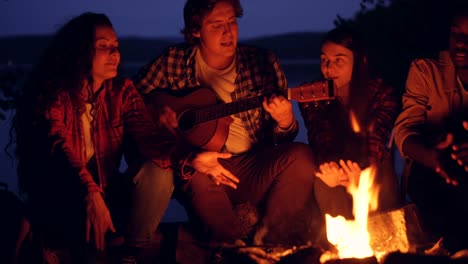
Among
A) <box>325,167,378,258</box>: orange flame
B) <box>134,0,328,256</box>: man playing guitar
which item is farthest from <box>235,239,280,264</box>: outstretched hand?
<box>325,167,378,258</box>: orange flame

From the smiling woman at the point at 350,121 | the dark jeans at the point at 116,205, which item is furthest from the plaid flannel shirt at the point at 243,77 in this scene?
the dark jeans at the point at 116,205

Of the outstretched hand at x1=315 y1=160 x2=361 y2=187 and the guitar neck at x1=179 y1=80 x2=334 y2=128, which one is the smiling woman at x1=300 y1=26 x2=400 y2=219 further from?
the guitar neck at x1=179 y1=80 x2=334 y2=128

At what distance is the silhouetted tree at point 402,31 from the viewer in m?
6.02

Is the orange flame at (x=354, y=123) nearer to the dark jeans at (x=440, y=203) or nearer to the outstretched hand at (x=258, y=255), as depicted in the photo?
the dark jeans at (x=440, y=203)

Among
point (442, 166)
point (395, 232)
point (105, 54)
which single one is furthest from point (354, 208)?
point (105, 54)

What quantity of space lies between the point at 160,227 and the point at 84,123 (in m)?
1.23

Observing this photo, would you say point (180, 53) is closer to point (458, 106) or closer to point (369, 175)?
point (369, 175)

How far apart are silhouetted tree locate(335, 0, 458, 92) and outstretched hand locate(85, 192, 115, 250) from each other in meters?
3.56

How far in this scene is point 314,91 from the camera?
381 centimetres

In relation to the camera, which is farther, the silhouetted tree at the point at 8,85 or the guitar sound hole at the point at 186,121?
the silhouetted tree at the point at 8,85

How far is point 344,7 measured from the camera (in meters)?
6.95

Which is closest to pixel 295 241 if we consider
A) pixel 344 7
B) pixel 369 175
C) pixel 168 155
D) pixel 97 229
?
pixel 369 175

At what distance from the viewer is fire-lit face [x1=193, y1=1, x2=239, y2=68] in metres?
4.45

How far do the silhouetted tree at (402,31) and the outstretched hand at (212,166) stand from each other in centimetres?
280
